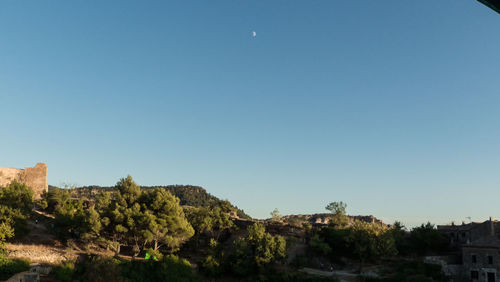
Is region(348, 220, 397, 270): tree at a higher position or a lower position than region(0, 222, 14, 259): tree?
higher

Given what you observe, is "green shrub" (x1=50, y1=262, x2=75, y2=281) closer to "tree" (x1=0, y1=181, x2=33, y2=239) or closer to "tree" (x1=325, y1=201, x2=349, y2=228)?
"tree" (x1=0, y1=181, x2=33, y2=239)

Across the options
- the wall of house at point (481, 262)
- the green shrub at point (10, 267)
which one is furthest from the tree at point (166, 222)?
the wall of house at point (481, 262)

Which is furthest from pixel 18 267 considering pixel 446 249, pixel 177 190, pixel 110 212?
pixel 177 190

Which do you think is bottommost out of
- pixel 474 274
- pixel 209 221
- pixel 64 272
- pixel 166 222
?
pixel 64 272

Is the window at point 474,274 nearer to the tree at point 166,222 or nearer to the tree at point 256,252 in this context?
the tree at point 256,252

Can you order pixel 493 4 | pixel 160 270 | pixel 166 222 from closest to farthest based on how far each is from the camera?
1. pixel 493 4
2. pixel 160 270
3. pixel 166 222

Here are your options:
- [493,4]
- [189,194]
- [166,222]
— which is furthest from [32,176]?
[189,194]

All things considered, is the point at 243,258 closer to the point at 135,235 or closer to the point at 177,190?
the point at 135,235

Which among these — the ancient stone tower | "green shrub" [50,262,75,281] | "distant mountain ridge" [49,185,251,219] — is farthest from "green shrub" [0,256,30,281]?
"distant mountain ridge" [49,185,251,219]

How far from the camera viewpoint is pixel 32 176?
214ft

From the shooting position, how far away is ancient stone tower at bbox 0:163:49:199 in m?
63.6

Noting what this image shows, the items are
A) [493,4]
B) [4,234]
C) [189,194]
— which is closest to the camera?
[493,4]

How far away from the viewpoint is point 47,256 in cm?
3762

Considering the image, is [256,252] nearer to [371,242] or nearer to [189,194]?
[371,242]
